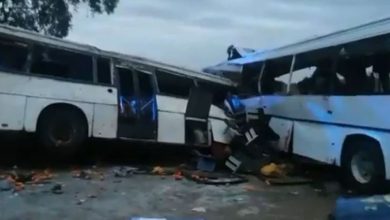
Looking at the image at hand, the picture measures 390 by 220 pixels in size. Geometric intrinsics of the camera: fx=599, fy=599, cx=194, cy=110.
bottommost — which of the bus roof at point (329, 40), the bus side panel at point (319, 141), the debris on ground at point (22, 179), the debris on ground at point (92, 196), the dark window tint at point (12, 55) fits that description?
the debris on ground at point (92, 196)

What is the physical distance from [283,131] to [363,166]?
7.83ft

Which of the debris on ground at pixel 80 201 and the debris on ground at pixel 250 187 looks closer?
the debris on ground at pixel 80 201

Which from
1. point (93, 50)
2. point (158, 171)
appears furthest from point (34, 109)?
point (158, 171)

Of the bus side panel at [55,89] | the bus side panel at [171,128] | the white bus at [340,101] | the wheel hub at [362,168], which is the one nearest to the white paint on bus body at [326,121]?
the white bus at [340,101]

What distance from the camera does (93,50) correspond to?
10977 mm

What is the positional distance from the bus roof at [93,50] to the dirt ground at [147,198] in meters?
2.10

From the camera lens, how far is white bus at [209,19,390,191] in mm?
8547

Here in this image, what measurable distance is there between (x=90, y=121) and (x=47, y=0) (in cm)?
935

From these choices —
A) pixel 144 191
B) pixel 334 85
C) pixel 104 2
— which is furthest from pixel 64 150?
pixel 104 2

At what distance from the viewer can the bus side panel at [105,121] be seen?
10.9 meters

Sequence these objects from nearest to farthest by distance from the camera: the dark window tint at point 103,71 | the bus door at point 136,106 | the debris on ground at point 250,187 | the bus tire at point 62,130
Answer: the debris on ground at point 250,187 → the bus tire at point 62,130 → the dark window tint at point 103,71 → the bus door at point 136,106

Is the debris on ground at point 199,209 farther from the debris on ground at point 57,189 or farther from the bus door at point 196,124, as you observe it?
the bus door at point 196,124

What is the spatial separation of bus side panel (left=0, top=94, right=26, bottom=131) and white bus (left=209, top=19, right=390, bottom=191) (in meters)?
4.76

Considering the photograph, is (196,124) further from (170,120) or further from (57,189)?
(57,189)
